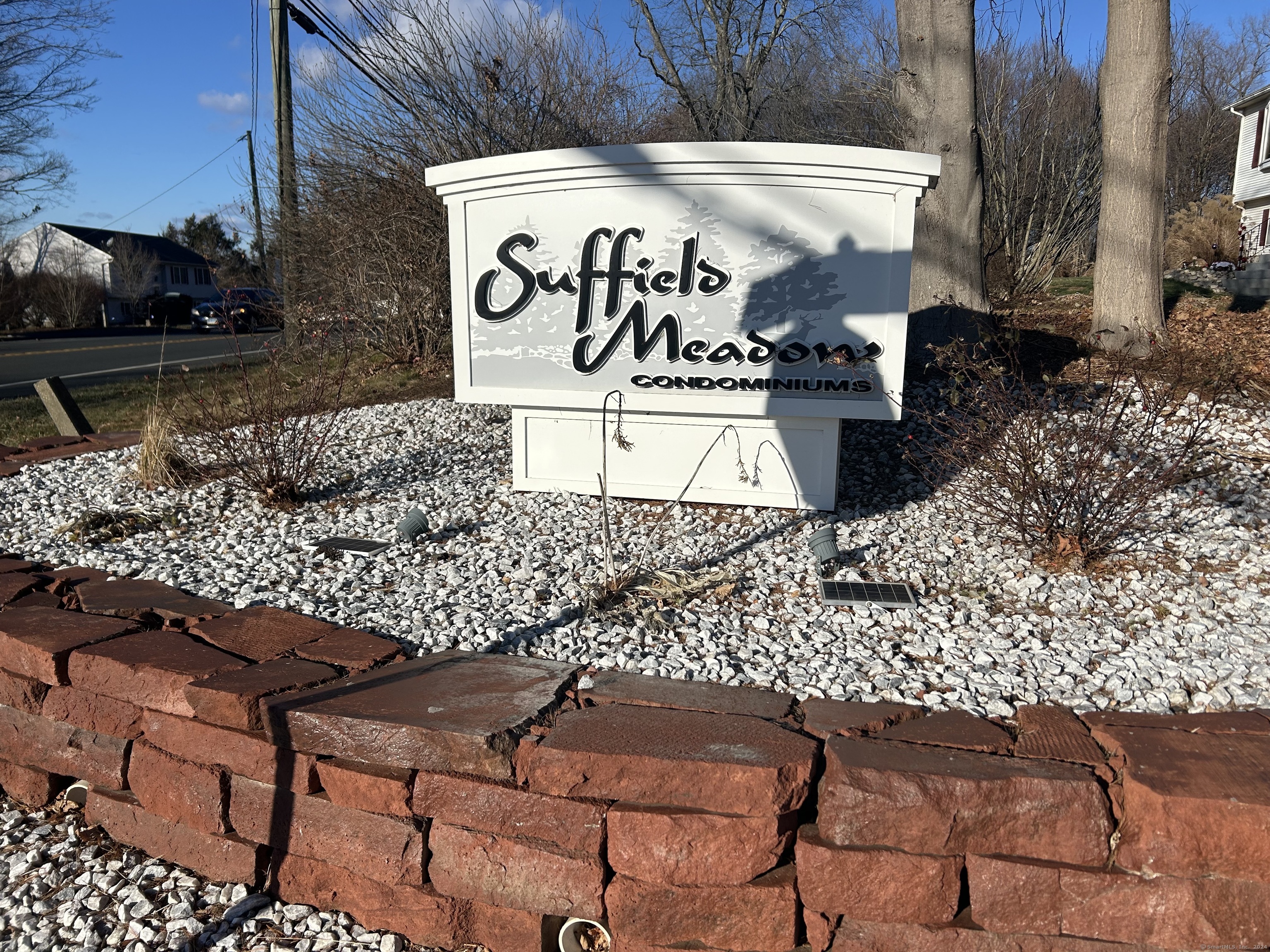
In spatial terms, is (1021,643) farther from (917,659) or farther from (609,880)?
(609,880)

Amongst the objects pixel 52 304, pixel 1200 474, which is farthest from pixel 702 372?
pixel 52 304

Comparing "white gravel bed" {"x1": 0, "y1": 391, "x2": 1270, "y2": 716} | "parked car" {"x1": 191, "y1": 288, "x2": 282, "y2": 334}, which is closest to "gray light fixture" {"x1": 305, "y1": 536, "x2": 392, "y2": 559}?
"white gravel bed" {"x1": 0, "y1": 391, "x2": 1270, "y2": 716}

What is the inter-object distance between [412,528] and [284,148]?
25.4 feet

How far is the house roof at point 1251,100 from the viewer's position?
71.1 ft

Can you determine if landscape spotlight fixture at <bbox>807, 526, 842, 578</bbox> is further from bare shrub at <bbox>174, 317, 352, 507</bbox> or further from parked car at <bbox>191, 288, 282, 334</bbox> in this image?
parked car at <bbox>191, 288, 282, 334</bbox>

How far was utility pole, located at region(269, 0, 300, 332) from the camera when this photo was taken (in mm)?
10266

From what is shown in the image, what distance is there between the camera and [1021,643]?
312 centimetres

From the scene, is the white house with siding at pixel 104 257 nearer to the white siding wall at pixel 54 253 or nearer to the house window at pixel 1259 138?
the white siding wall at pixel 54 253

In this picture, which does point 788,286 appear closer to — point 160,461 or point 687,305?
point 687,305

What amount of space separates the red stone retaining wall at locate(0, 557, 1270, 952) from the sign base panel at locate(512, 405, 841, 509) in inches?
76.2

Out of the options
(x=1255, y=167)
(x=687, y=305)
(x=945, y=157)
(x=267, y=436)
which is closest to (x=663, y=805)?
(x=687, y=305)

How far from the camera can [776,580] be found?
3.78 metres

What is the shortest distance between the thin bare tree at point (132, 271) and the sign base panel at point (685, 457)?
35724 millimetres

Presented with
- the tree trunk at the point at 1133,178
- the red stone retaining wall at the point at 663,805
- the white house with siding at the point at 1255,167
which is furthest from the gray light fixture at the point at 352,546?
the white house with siding at the point at 1255,167
